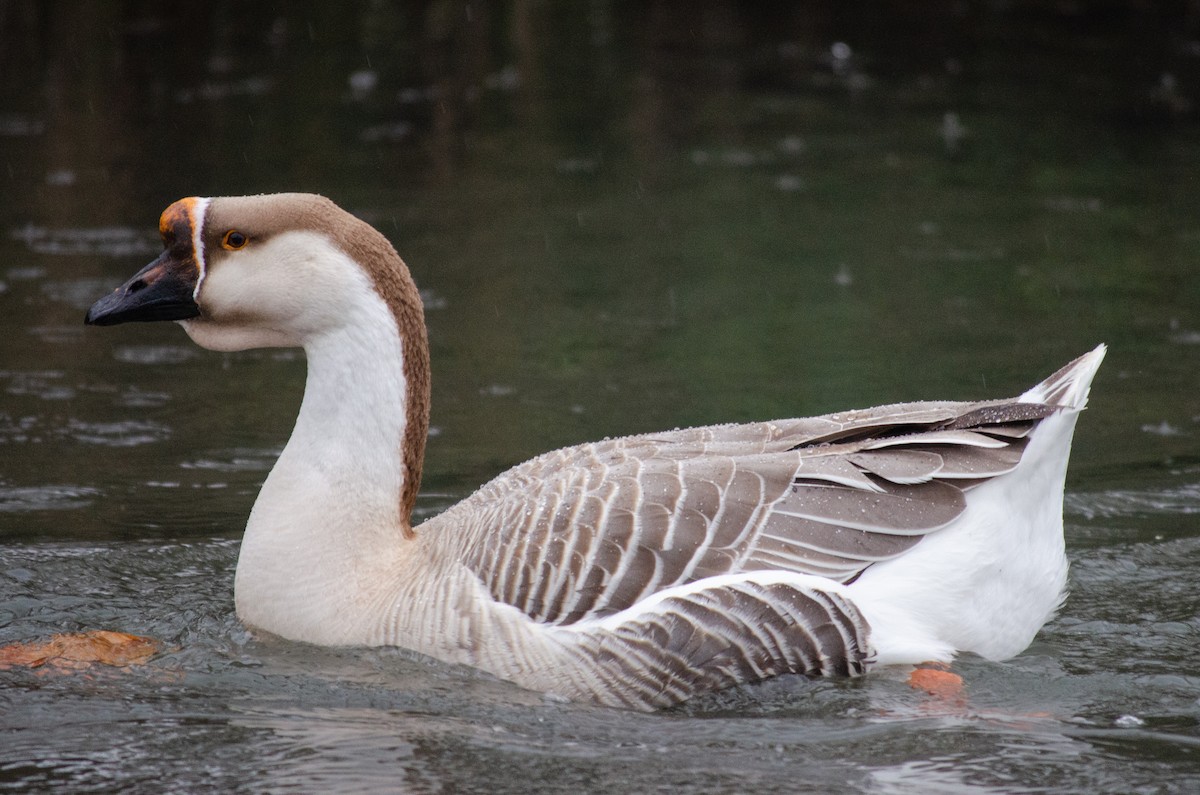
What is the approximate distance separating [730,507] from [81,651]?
242 cm

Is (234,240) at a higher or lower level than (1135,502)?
higher

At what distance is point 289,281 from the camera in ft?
18.6

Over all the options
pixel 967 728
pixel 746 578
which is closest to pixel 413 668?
pixel 746 578

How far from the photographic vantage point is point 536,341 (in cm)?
1024

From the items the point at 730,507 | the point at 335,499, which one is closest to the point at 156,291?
the point at 335,499

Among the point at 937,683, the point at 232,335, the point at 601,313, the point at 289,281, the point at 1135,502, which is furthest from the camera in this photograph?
the point at 601,313

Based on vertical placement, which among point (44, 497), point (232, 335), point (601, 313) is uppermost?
point (232, 335)

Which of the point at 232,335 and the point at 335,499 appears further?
the point at 232,335

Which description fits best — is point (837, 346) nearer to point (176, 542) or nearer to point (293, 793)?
point (176, 542)

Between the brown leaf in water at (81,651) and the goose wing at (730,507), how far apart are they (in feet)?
4.08

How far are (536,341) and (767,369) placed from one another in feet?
5.09

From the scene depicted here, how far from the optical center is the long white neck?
222 inches

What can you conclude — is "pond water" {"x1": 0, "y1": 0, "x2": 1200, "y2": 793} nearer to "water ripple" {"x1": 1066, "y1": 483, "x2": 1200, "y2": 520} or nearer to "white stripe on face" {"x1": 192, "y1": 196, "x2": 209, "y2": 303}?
"water ripple" {"x1": 1066, "y1": 483, "x2": 1200, "y2": 520}

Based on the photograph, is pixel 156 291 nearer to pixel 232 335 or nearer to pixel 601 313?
pixel 232 335
